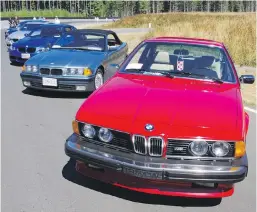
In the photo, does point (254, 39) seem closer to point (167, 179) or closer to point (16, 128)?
point (16, 128)

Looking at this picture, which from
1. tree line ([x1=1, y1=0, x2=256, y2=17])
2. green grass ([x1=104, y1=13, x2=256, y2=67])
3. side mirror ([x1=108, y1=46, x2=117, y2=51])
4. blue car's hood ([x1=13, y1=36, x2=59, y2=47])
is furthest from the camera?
tree line ([x1=1, y1=0, x2=256, y2=17])

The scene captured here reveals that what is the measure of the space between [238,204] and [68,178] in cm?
175

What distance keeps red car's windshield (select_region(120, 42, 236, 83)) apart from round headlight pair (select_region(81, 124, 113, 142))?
56.5 inches

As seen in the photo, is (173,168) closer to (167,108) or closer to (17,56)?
(167,108)

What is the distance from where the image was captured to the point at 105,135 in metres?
3.56

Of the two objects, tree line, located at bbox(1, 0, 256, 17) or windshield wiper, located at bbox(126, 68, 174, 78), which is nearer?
windshield wiper, located at bbox(126, 68, 174, 78)

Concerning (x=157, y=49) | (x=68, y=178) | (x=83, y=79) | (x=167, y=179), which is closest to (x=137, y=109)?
(x=167, y=179)

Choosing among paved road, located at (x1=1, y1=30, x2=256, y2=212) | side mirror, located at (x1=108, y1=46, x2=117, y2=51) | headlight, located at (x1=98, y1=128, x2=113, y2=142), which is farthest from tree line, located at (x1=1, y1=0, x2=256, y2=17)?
headlight, located at (x1=98, y1=128, x2=113, y2=142)

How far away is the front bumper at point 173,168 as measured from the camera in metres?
3.26

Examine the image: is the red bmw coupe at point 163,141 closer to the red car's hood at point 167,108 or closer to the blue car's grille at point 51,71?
the red car's hood at point 167,108

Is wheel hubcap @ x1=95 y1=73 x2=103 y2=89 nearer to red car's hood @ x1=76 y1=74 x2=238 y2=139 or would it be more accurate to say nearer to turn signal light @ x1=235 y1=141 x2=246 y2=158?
red car's hood @ x1=76 y1=74 x2=238 y2=139

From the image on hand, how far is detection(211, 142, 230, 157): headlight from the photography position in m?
3.36

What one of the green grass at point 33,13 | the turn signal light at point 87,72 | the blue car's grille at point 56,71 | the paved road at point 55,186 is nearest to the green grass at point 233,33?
the turn signal light at point 87,72

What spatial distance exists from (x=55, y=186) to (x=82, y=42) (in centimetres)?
557
